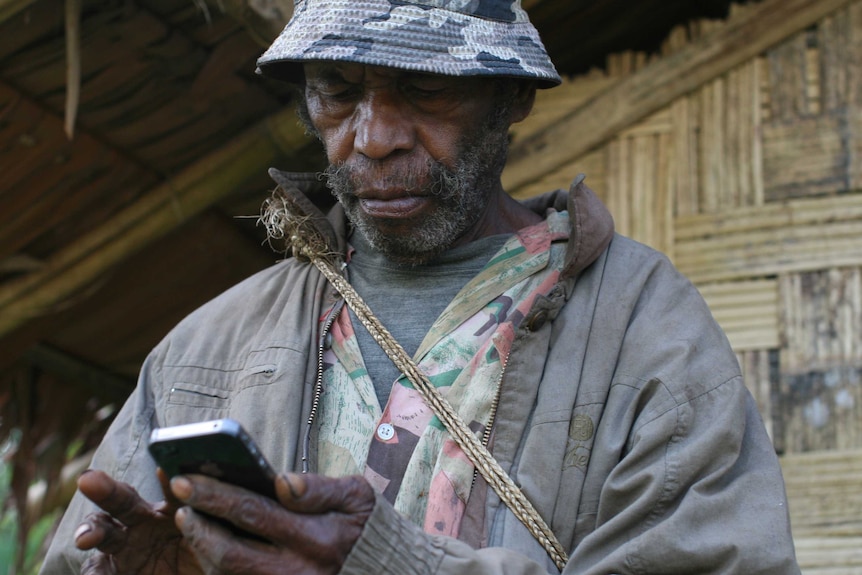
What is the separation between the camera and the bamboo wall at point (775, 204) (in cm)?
385

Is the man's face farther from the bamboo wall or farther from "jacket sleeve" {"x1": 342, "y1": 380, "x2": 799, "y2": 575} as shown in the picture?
the bamboo wall

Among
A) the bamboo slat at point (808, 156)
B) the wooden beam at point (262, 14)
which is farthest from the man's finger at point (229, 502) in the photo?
the bamboo slat at point (808, 156)

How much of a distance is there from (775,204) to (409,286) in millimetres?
1492

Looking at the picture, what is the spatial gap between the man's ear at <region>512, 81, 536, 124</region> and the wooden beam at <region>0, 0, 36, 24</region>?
1.34 metres

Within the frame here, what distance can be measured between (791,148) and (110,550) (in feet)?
8.09

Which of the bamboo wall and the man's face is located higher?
the man's face

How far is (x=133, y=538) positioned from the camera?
2.31 metres

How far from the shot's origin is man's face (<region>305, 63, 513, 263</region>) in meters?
2.76

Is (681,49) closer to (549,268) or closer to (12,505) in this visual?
(549,268)

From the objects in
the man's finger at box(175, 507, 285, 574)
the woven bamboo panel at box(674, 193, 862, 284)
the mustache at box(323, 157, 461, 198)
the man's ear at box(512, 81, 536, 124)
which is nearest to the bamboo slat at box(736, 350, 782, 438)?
the woven bamboo panel at box(674, 193, 862, 284)

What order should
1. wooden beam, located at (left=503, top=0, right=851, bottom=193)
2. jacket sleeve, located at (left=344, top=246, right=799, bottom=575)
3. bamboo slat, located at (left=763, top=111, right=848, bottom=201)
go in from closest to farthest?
jacket sleeve, located at (left=344, top=246, right=799, bottom=575) → bamboo slat, located at (left=763, top=111, right=848, bottom=201) → wooden beam, located at (left=503, top=0, right=851, bottom=193)

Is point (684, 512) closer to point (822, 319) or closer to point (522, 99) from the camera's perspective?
point (522, 99)

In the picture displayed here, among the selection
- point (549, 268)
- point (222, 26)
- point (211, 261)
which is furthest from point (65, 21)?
point (549, 268)

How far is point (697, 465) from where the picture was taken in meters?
2.38
